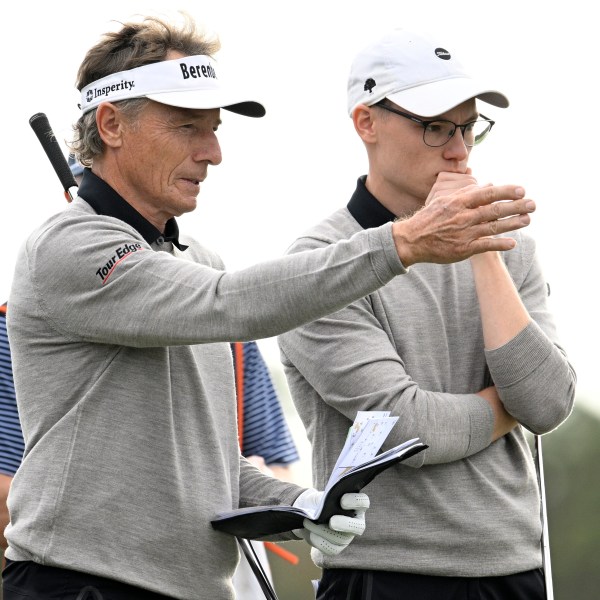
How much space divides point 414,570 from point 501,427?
0.47 meters

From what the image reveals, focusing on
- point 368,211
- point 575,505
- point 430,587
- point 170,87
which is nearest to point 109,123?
point 170,87

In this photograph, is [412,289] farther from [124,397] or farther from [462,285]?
[124,397]

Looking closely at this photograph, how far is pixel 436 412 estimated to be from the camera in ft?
12.9

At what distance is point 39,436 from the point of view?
363 centimetres

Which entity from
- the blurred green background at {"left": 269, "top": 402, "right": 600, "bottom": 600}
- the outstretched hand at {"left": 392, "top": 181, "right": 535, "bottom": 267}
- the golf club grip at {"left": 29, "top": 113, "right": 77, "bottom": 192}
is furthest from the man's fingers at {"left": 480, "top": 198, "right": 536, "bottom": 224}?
the blurred green background at {"left": 269, "top": 402, "right": 600, "bottom": 600}

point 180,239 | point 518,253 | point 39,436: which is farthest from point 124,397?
point 518,253

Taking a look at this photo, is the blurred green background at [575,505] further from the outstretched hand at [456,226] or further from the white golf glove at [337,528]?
the outstretched hand at [456,226]

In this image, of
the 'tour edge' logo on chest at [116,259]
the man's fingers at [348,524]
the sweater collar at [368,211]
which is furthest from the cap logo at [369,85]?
the man's fingers at [348,524]

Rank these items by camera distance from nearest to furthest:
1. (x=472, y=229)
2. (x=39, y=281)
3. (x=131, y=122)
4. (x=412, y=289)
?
(x=472, y=229), (x=39, y=281), (x=131, y=122), (x=412, y=289)

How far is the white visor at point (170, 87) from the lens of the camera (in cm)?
389

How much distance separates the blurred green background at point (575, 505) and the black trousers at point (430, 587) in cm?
1401

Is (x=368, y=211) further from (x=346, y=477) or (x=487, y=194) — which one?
(x=346, y=477)

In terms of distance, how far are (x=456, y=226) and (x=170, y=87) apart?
1.02m

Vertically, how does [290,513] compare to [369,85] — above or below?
below
